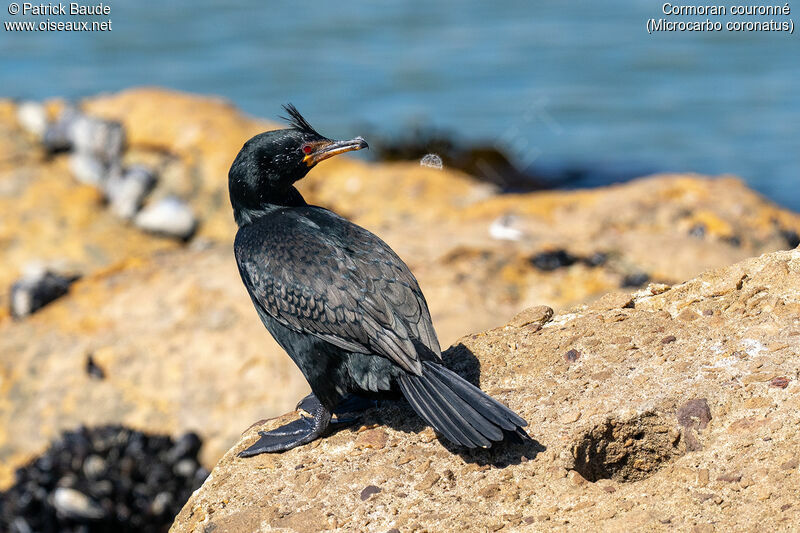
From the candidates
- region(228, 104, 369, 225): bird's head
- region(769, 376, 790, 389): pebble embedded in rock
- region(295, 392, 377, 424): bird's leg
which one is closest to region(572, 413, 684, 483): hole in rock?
region(769, 376, 790, 389): pebble embedded in rock

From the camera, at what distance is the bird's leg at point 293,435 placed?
4320mm

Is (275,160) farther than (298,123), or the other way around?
(298,123)

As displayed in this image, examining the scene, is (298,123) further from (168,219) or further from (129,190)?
(129,190)

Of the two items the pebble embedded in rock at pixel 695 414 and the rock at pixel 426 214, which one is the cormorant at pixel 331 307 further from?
the rock at pixel 426 214

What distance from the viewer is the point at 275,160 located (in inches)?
188

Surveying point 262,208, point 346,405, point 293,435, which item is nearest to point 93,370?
point 262,208

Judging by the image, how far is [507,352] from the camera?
14.8ft

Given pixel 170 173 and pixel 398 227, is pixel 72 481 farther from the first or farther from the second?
pixel 170 173

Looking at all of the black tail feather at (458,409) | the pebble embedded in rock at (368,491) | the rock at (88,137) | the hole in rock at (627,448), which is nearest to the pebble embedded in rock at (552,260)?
the black tail feather at (458,409)

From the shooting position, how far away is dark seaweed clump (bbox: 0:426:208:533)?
6.93 meters

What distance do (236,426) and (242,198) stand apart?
2.48m

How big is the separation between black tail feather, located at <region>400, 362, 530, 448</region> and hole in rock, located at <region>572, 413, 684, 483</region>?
257 mm

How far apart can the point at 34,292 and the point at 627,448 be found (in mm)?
5375

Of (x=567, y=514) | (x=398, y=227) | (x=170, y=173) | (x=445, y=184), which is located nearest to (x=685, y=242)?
(x=398, y=227)
